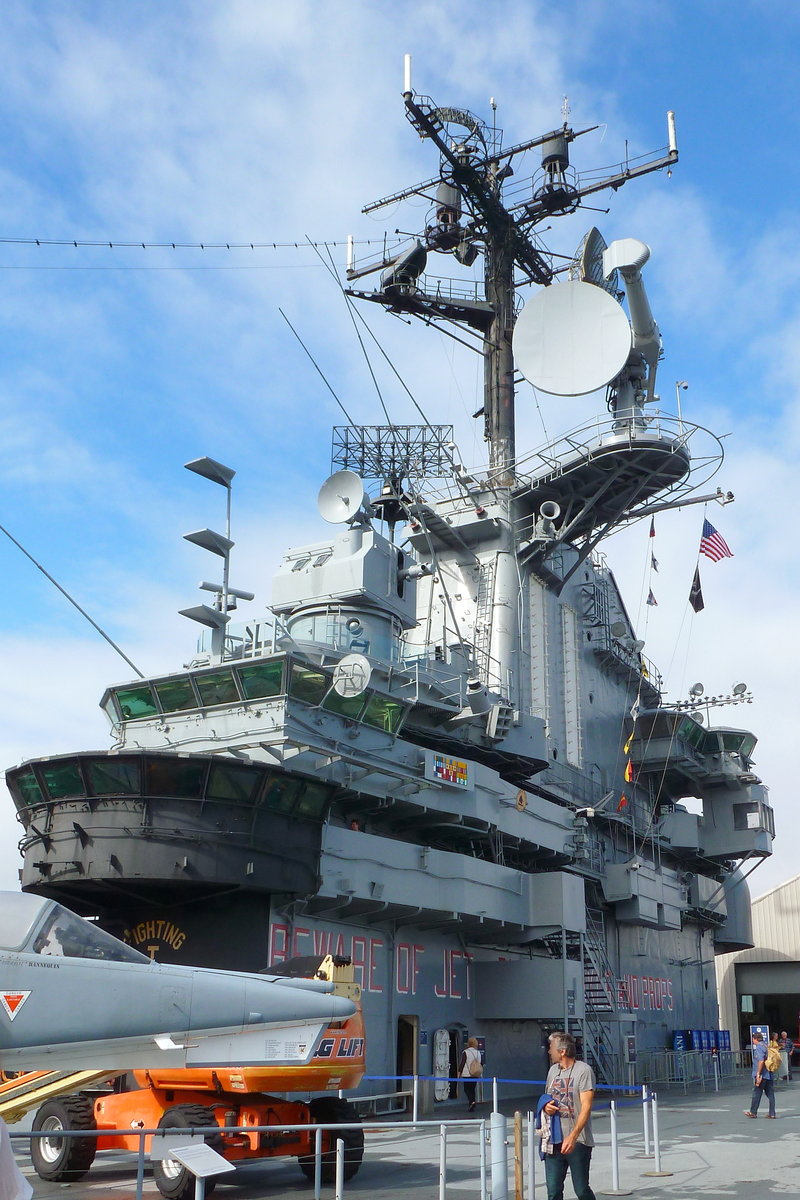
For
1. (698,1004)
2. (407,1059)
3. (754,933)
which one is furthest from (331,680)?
(754,933)

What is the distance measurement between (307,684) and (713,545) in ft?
44.7

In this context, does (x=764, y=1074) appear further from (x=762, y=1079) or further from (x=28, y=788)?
(x=28, y=788)

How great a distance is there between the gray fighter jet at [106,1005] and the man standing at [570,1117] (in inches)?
119

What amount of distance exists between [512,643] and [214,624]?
9.06 metres

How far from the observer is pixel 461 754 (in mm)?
25250

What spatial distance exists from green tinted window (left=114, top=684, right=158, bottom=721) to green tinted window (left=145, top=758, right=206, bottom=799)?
368cm

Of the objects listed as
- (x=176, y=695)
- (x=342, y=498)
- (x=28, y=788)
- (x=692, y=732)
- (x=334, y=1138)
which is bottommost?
(x=334, y=1138)

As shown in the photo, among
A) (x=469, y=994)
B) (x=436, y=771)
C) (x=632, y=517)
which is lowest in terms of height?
(x=469, y=994)

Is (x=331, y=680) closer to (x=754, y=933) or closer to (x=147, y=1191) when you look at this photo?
(x=147, y=1191)

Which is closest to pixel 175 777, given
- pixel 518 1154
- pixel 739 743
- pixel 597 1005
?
pixel 518 1154

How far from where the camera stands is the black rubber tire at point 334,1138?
1191cm

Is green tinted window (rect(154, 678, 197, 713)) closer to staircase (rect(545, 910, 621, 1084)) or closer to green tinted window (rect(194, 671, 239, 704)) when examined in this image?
green tinted window (rect(194, 671, 239, 704))

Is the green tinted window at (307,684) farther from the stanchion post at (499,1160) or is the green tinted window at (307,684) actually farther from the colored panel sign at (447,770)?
the stanchion post at (499,1160)

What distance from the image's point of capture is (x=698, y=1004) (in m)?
37.8
